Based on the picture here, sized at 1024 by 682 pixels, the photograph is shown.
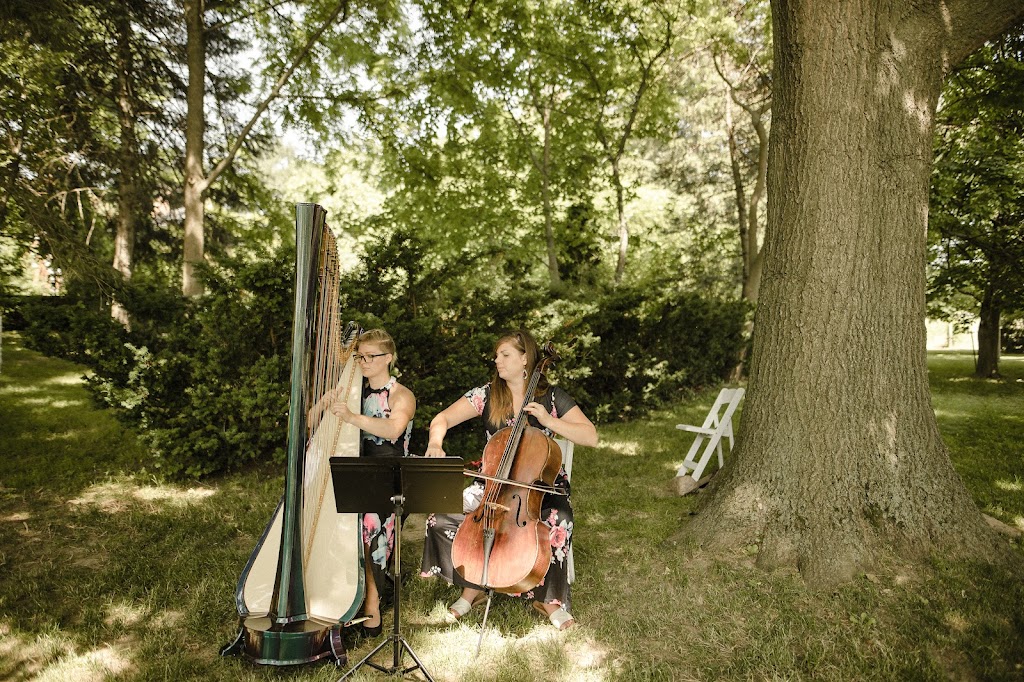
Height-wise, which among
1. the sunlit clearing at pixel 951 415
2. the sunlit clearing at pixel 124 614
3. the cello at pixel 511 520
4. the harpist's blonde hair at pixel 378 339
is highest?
the harpist's blonde hair at pixel 378 339

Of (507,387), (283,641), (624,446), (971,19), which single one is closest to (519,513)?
(507,387)

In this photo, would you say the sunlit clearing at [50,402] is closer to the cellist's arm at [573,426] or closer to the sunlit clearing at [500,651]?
the sunlit clearing at [500,651]

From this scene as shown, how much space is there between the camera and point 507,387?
4.07m

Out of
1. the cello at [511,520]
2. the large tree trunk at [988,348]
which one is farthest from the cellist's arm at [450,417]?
the large tree trunk at [988,348]

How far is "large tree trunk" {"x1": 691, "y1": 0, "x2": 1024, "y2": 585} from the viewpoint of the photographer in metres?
4.05

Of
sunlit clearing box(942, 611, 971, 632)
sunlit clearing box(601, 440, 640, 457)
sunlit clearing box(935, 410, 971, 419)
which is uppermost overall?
sunlit clearing box(935, 410, 971, 419)

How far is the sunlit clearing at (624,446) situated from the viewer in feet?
25.4

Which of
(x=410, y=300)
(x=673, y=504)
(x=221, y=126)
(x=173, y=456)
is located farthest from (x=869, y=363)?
(x=221, y=126)

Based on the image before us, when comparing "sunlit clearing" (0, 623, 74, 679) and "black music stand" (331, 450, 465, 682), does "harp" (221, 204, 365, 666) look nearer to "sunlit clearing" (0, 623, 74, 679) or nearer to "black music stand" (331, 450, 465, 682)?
"black music stand" (331, 450, 465, 682)

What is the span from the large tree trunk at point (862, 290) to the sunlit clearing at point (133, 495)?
4691mm

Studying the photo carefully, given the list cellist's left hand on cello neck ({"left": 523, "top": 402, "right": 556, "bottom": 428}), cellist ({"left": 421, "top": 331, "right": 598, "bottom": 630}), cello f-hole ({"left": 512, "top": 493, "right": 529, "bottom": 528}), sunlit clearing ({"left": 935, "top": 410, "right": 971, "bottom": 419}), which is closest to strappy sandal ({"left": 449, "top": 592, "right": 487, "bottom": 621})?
cellist ({"left": 421, "top": 331, "right": 598, "bottom": 630})

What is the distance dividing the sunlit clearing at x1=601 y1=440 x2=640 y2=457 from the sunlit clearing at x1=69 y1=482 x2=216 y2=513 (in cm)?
456

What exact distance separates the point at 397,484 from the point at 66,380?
1259 centimetres

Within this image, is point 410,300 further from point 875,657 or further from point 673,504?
point 875,657
